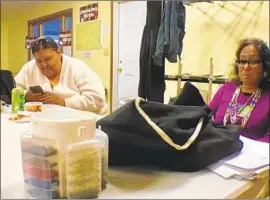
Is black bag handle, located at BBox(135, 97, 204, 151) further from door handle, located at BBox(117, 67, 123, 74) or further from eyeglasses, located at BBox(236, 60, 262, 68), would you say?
eyeglasses, located at BBox(236, 60, 262, 68)

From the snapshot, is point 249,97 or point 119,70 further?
point 249,97

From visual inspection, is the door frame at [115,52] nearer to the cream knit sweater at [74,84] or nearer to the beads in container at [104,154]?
the cream knit sweater at [74,84]

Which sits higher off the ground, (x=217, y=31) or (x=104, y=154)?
(x=217, y=31)

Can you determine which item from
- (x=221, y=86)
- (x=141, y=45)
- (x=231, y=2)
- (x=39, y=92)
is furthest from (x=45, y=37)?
(x=231, y=2)

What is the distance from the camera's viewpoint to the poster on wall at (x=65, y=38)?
0.50 m

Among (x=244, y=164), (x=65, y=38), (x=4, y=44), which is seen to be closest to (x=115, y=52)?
(x=65, y=38)

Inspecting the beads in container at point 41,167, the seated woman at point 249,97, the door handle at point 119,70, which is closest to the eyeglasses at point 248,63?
the seated woman at point 249,97

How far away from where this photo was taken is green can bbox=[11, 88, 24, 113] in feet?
1.59

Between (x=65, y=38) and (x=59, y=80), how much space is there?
82 millimetres

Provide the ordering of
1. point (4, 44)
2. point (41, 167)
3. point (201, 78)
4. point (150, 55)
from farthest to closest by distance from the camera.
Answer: point (201, 78)
point (150, 55)
point (4, 44)
point (41, 167)

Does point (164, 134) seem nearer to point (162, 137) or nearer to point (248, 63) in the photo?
point (162, 137)

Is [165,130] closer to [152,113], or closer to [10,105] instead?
[152,113]

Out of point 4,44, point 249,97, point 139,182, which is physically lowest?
point 139,182

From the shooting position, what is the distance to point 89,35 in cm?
51
